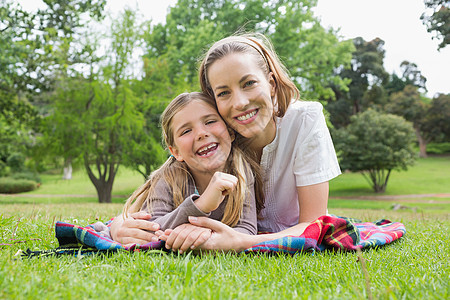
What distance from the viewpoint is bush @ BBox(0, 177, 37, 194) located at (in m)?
22.7

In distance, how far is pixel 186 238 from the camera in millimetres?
2125

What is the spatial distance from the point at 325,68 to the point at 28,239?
17866mm

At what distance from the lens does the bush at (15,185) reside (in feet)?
74.5

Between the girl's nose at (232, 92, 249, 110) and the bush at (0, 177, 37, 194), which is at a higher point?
the girl's nose at (232, 92, 249, 110)

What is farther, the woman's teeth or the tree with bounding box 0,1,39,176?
the tree with bounding box 0,1,39,176

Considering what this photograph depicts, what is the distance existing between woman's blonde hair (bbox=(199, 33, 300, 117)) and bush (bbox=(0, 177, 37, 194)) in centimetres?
2374

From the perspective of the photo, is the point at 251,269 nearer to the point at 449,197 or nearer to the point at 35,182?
the point at 449,197

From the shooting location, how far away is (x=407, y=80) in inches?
1428

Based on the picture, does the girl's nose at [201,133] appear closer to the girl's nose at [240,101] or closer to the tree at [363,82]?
the girl's nose at [240,101]

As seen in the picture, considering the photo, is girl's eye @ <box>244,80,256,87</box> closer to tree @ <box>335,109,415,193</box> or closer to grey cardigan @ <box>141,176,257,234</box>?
grey cardigan @ <box>141,176,257,234</box>

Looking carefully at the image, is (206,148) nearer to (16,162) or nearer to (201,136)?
(201,136)

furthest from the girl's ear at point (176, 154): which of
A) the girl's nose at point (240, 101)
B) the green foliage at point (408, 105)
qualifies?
the green foliage at point (408, 105)

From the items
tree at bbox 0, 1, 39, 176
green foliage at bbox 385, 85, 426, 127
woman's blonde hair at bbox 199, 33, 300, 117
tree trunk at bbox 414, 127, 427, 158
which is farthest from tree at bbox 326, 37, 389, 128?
woman's blonde hair at bbox 199, 33, 300, 117

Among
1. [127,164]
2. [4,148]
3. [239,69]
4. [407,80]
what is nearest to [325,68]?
[127,164]
